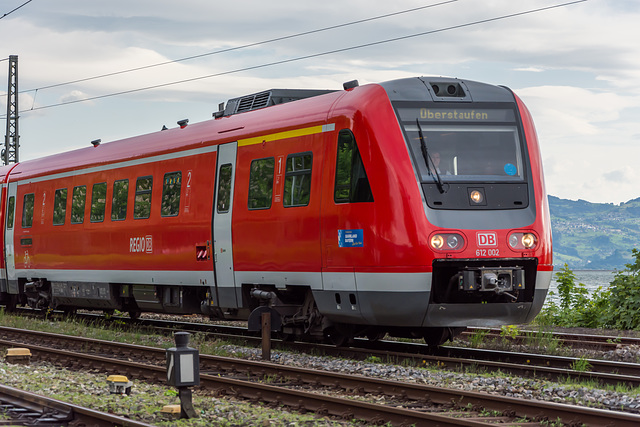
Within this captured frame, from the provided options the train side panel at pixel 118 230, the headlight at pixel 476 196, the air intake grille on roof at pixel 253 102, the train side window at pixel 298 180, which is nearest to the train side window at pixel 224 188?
the train side panel at pixel 118 230

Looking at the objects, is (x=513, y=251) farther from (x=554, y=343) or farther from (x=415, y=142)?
(x=554, y=343)

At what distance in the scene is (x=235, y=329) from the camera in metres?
17.5

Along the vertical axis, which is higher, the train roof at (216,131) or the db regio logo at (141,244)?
the train roof at (216,131)

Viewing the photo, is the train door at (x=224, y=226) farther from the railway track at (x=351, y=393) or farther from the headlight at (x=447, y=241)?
the headlight at (x=447, y=241)

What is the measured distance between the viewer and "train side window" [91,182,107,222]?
1767 centimetres

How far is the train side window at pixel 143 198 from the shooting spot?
16.2m

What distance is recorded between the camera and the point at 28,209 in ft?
68.5

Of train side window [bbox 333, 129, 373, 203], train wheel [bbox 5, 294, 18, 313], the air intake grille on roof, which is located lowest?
train wheel [bbox 5, 294, 18, 313]

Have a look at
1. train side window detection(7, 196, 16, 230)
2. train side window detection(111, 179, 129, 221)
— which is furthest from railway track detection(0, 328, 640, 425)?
train side window detection(7, 196, 16, 230)

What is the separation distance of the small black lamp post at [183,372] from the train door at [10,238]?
14.0 meters

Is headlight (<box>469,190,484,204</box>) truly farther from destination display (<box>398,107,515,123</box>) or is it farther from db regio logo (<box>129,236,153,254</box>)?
db regio logo (<box>129,236,153,254</box>)

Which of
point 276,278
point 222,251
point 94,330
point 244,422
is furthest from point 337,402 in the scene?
point 94,330

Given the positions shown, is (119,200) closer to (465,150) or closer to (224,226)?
(224,226)

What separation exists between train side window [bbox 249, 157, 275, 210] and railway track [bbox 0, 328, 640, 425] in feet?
7.94
